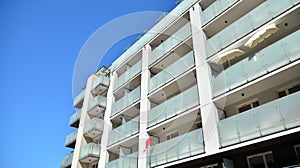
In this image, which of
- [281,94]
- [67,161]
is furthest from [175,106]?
[67,161]

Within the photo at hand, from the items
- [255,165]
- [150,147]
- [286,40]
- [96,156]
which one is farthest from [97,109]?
[286,40]

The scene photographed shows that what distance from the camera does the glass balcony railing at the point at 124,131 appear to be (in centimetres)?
1702

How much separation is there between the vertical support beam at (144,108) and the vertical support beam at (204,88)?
5.01 metres

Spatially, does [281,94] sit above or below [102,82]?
below

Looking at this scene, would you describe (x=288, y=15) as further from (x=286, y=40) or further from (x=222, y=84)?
(x=222, y=84)

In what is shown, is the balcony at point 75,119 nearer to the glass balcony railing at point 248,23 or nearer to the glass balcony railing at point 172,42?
the glass balcony railing at point 172,42

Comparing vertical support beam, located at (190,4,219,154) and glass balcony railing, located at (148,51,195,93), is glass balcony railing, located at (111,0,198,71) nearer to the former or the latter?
vertical support beam, located at (190,4,219,154)

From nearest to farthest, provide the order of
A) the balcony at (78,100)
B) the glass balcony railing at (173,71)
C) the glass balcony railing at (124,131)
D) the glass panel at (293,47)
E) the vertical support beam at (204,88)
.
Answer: the glass panel at (293,47), the vertical support beam at (204,88), the glass balcony railing at (173,71), the glass balcony railing at (124,131), the balcony at (78,100)

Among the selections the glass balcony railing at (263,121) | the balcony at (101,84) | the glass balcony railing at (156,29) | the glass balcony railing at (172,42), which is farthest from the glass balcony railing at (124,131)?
the glass balcony railing at (263,121)

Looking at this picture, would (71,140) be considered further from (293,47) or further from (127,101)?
(293,47)

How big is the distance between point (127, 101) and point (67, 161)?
995 centimetres

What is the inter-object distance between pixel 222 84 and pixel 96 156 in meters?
13.2

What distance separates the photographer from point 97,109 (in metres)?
22.8

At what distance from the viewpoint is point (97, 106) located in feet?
73.2
